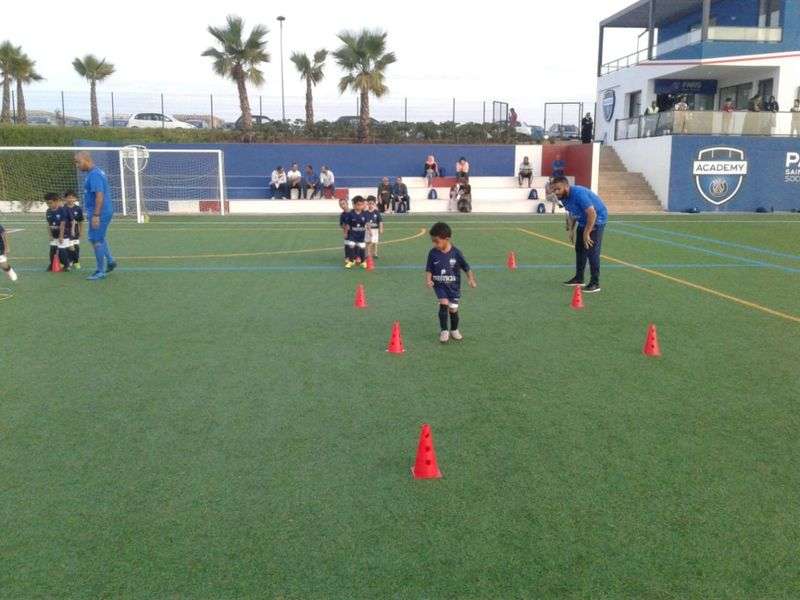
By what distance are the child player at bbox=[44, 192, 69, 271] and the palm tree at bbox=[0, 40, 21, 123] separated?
34660 millimetres

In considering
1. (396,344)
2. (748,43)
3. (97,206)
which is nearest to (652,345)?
(396,344)

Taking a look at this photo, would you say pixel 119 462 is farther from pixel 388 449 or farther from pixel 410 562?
pixel 410 562

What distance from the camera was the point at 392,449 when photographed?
5016 mm

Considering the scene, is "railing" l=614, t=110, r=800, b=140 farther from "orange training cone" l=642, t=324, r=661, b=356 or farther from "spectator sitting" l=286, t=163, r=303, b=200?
"orange training cone" l=642, t=324, r=661, b=356

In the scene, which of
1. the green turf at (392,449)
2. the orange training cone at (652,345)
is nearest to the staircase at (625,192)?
the green turf at (392,449)

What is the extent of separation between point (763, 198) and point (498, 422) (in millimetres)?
29391

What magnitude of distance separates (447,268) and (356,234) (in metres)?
6.25

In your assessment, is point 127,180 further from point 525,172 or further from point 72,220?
point 72,220

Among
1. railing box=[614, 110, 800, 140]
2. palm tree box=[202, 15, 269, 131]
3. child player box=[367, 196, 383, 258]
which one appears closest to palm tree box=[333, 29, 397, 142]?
palm tree box=[202, 15, 269, 131]

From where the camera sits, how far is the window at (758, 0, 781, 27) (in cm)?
3272

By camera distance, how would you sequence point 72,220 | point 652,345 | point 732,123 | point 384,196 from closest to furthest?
point 652,345 < point 72,220 < point 384,196 < point 732,123

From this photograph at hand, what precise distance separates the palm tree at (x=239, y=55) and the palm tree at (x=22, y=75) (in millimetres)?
13859

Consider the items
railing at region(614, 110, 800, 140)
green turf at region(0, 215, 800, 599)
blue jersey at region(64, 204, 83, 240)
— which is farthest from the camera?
railing at region(614, 110, 800, 140)

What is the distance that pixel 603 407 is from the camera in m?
5.90
